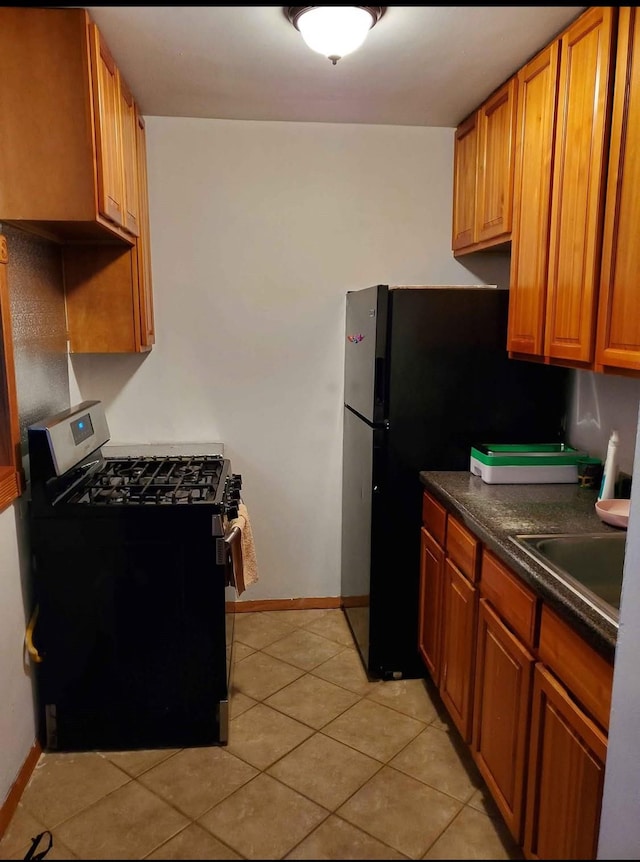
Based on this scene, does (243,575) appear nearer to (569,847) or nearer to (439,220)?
(569,847)

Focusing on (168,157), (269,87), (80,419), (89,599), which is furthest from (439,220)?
(89,599)

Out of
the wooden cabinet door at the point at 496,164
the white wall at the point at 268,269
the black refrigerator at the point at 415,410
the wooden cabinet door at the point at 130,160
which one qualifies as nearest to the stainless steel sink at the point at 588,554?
the black refrigerator at the point at 415,410

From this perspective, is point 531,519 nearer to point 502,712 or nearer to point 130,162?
point 502,712

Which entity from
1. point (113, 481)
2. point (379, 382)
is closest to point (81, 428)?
point (113, 481)

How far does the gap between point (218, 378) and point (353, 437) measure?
0.74 meters

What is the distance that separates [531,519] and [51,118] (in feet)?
6.25

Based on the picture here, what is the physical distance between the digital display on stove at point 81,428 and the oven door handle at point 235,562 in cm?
67

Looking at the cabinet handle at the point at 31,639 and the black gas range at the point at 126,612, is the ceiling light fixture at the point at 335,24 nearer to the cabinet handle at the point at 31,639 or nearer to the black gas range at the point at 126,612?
→ the black gas range at the point at 126,612

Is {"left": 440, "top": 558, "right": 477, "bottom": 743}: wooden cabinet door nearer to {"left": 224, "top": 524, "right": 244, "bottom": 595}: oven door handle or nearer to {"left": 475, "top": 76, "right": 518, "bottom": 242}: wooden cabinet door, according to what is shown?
{"left": 224, "top": 524, "right": 244, "bottom": 595}: oven door handle

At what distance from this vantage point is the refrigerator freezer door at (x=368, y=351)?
2434 millimetres

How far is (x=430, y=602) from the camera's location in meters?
2.48

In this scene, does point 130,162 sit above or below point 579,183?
above

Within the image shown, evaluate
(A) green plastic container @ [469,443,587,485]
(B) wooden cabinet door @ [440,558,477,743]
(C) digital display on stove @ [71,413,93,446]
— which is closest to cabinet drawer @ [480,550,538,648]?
(B) wooden cabinet door @ [440,558,477,743]

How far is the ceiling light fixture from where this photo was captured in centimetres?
181
